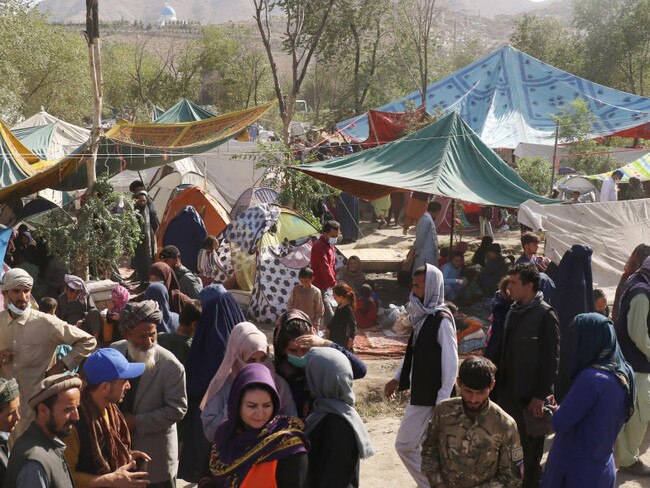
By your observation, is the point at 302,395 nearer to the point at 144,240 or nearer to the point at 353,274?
the point at 353,274

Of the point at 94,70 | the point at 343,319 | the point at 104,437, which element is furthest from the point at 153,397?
the point at 94,70

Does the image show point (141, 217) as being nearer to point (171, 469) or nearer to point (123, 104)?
point (171, 469)

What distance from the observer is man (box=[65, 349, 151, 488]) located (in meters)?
3.18

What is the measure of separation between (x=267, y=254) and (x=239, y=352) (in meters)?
6.42

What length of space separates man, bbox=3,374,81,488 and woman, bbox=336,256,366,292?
23.3 ft

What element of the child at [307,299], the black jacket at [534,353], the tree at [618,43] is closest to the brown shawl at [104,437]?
the black jacket at [534,353]

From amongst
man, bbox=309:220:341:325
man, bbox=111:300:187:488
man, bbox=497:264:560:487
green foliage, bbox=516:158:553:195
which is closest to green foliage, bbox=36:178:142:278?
man, bbox=309:220:341:325

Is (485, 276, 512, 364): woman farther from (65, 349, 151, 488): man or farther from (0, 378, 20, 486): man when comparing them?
(0, 378, 20, 486): man

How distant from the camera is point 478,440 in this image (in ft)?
11.2

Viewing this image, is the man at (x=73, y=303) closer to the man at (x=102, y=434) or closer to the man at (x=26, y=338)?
the man at (x=26, y=338)

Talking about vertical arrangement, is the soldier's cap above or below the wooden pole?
below

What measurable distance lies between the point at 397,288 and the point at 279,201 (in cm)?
230

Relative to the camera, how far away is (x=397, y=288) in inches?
445

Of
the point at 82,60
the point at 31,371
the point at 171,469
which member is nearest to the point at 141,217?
the point at 31,371
